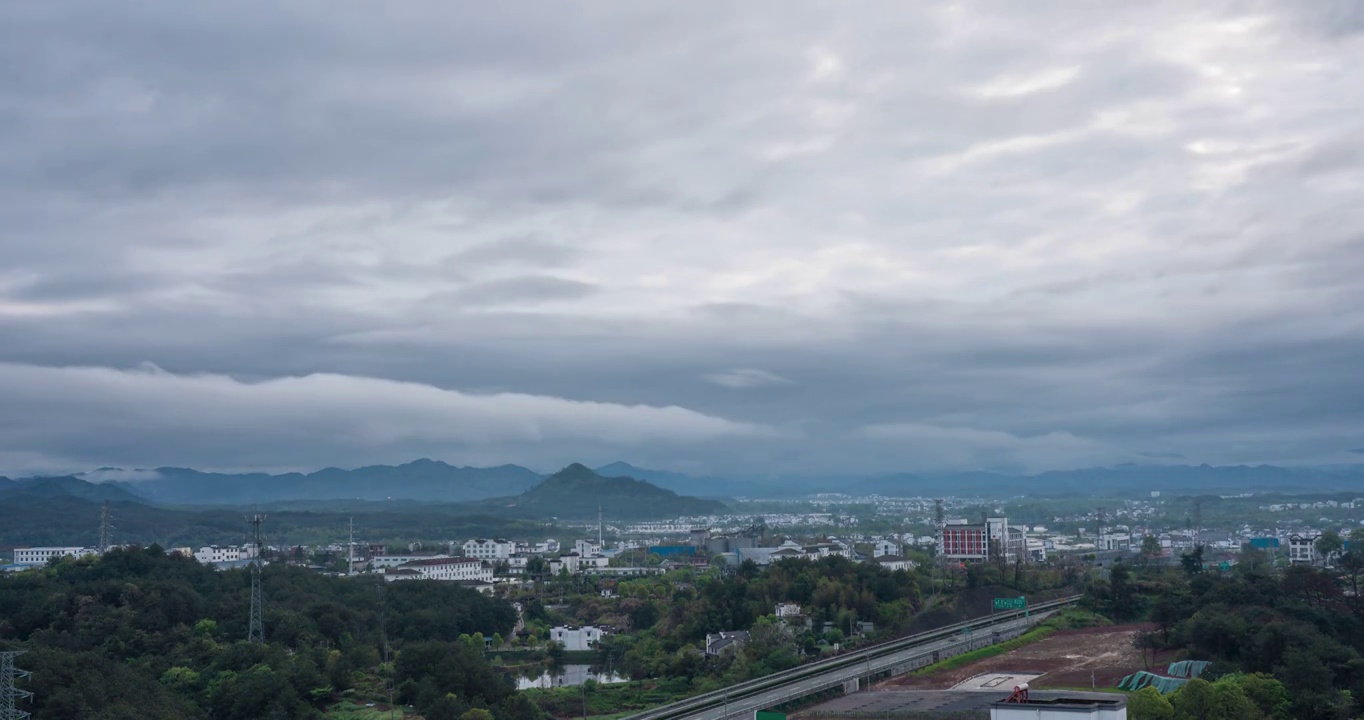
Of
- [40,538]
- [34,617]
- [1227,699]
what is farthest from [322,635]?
[40,538]

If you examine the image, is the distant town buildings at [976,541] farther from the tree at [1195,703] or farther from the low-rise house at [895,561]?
the tree at [1195,703]

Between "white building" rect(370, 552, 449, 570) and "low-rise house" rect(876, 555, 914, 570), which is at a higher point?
"low-rise house" rect(876, 555, 914, 570)

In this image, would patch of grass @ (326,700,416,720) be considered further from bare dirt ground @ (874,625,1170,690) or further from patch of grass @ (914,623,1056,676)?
patch of grass @ (914,623,1056,676)

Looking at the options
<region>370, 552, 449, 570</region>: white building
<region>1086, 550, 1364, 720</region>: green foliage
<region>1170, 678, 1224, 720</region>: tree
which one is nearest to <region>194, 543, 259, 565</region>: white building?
<region>370, 552, 449, 570</region>: white building

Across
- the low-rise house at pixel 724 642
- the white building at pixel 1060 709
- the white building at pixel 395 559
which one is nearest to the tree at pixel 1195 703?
the white building at pixel 1060 709

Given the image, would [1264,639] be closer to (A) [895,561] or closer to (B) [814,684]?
(B) [814,684]

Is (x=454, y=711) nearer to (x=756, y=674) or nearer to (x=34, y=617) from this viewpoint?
(x=756, y=674)
